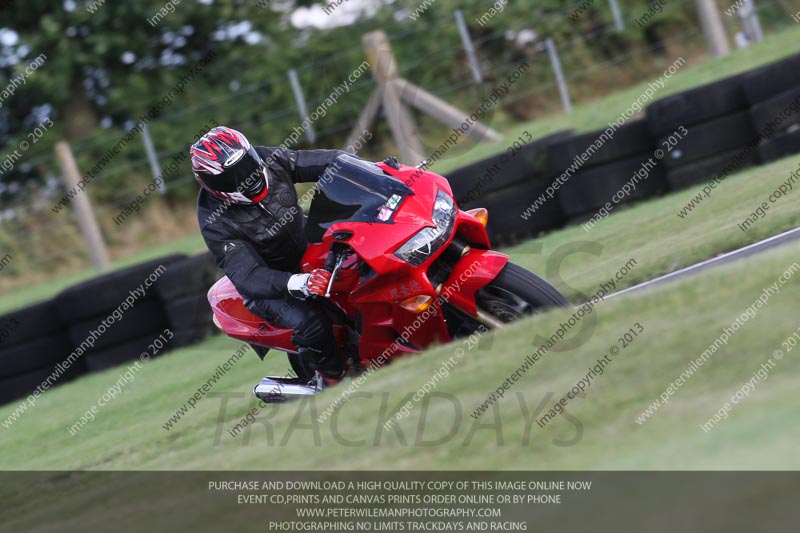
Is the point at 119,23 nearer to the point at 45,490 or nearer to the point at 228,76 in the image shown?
the point at 228,76

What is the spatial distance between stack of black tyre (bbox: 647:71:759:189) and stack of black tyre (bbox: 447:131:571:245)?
1.19m

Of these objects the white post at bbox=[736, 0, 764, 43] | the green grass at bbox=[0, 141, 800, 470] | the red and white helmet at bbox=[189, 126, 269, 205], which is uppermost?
the red and white helmet at bbox=[189, 126, 269, 205]

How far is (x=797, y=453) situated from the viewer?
3631mm

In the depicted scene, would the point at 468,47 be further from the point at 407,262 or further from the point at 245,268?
the point at 407,262

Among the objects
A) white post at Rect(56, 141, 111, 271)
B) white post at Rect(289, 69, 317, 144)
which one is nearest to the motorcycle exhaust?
white post at Rect(56, 141, 111, 271)

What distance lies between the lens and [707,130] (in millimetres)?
10945

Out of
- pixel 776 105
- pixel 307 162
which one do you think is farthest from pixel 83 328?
pixel 776 105

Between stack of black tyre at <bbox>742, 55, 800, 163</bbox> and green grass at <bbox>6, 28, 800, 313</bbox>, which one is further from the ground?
stack of black tyre at <bbox>742, 55, 800, 163</bbox>

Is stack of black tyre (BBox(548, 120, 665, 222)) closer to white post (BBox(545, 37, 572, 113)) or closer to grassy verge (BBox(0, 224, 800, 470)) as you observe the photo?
grassy verge (BBox(0, 224, 800, 470))

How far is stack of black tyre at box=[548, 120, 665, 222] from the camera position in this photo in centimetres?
1124

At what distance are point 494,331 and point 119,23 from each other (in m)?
17.4

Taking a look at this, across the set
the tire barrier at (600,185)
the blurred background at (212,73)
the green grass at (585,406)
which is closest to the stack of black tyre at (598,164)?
the tire barrier at (600,185)

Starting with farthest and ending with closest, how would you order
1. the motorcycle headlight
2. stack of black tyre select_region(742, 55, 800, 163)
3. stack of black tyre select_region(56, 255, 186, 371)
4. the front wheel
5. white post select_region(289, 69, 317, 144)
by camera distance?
white post select_region(289, 69, 317, 144) < stack of black tyre select_region(56, 255, 186, 371) < stack of black tyre select_region(742, 55, 800, 163) < the front wheel < the motorcycle headlight

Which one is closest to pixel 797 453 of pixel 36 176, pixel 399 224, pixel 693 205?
pixel 399 224
